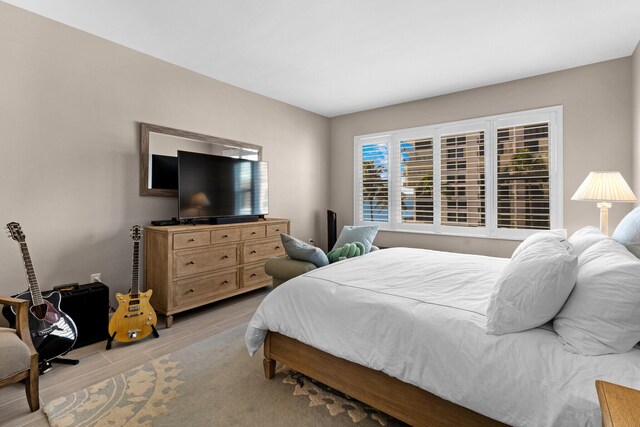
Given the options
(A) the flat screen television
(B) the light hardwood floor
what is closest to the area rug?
(B) the light hardwood floor

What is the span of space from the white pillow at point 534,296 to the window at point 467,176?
2.93 meters

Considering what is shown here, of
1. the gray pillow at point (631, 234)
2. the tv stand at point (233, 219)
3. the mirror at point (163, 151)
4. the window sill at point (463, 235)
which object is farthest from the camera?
the window sill at point (463, 235)

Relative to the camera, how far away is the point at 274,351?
204 centimetres

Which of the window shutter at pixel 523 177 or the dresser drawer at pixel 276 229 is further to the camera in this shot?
the dresser drawer at pixel 276 229

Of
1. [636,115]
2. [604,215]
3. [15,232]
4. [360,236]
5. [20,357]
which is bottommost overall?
[20,357]

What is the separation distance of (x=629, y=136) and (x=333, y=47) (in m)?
3.18

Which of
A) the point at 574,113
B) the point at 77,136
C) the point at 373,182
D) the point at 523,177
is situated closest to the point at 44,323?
the point at 77,136

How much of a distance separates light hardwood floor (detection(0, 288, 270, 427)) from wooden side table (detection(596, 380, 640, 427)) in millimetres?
2460

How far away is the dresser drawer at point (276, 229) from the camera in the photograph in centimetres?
396

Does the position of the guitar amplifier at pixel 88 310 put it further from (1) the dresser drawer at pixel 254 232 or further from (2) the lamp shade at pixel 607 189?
(2) the lamp shade at pixel 607 189

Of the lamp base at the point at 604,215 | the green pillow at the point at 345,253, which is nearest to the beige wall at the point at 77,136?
the green pillow at the point at 345,253

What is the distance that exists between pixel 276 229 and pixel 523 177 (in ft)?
10.3

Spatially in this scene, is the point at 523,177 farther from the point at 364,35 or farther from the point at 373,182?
the point at 364,35

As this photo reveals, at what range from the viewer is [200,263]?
3.20 m
